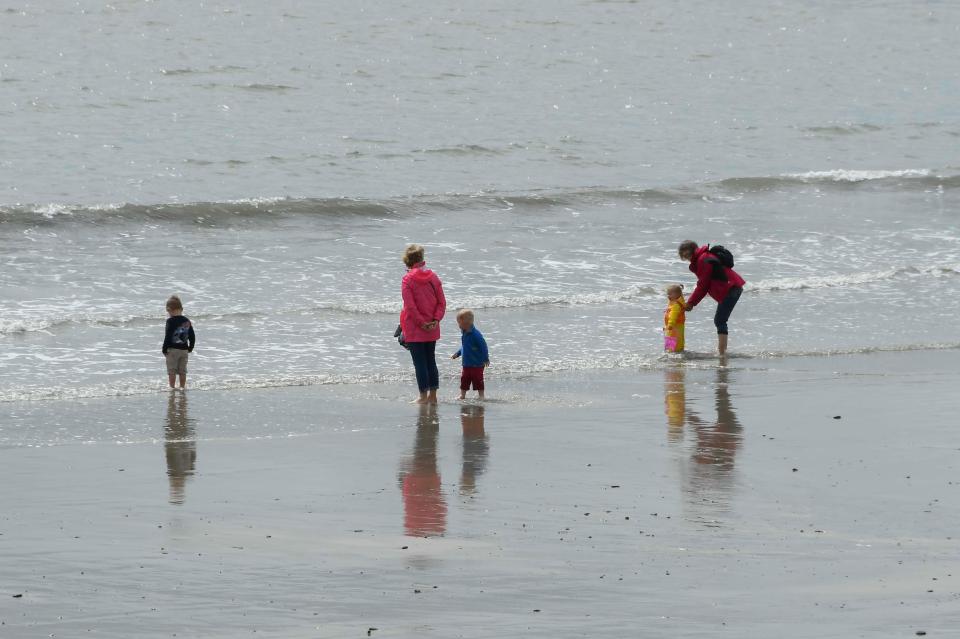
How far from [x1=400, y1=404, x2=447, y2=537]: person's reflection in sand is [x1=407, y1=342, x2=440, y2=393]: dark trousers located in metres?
0.80

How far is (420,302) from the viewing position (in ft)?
39.8

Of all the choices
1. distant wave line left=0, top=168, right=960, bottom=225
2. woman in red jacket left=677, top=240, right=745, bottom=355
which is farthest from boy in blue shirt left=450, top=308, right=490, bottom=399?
distant wave line left=0, top=168, right=960, bottom=225

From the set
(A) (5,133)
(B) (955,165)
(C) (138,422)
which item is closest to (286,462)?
(C) (138,422)

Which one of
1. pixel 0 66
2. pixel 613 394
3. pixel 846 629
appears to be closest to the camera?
pixel 846 629

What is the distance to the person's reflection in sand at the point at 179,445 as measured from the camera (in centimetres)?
920

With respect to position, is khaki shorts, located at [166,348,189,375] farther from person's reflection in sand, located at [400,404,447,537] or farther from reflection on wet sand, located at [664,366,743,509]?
reflection on wet sand, located at [664,366,743,509]

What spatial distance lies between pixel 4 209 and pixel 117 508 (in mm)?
15747

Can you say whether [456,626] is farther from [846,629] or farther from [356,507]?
[356,507]

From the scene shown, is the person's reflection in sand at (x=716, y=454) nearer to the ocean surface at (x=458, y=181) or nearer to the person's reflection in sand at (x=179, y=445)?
the ocean surface at (x=458, y=181)

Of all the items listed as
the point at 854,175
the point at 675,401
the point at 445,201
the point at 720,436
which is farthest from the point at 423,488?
the point at 854,175

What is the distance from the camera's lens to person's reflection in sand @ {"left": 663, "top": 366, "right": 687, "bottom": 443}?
1089cm

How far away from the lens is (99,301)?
702 inches

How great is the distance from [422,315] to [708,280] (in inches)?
162

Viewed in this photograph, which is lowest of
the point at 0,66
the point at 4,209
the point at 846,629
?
the point at 846,629
